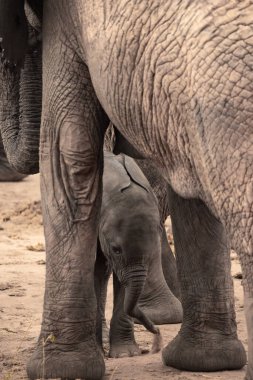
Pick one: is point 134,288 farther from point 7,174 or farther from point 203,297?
point 7,174

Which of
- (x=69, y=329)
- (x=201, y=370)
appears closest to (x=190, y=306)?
(x=201, y=370)

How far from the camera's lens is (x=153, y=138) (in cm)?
414

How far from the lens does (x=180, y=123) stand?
3.88 m

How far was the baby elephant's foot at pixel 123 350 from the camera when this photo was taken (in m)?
5.36

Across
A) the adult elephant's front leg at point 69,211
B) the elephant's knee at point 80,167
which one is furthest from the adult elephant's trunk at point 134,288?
the elephant's knee at point 80,167

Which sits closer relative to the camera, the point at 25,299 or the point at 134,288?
Result: the point at 134,288

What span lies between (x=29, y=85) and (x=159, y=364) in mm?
1197

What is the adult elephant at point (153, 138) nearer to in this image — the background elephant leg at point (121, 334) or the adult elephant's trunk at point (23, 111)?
the adult elephant's trunk at point (23, 111)

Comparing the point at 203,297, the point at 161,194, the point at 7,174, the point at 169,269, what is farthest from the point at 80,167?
the point at 7,174

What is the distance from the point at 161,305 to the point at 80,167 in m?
1.57

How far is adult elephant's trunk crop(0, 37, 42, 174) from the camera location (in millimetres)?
5176

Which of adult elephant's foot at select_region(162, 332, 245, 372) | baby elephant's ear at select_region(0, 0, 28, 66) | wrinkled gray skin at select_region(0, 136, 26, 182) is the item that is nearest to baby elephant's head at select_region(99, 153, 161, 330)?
adult elephant's foot at select_region(162, 332, 245, 372)

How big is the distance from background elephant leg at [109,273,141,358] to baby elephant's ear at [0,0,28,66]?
A: 3.52ft

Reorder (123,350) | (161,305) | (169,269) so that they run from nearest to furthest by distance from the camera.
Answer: (123,350) → (161,305) → (169,269)
